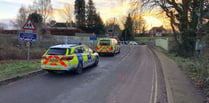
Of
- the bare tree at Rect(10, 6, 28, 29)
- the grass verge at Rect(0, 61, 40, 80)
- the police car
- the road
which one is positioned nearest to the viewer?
the road

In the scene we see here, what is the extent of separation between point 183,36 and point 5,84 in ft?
68.4

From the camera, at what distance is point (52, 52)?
30.8 feet

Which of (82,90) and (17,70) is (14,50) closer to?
(17,70)

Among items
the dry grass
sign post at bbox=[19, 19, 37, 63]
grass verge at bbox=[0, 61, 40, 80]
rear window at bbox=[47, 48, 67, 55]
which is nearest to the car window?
rear window at bbox=[47, 48, 67, 55]

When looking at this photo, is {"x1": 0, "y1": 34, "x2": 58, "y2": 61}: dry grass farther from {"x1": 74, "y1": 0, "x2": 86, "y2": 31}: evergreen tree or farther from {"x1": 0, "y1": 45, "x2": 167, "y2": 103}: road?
{"x1": 74, "y1": 0, "x2": 86, "y2": 31}: evergreen tree

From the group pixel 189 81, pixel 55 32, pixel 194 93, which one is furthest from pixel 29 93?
pixel 55 32

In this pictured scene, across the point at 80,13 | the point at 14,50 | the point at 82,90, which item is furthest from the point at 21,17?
the point at 82,90

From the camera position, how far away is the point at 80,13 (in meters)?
64.9

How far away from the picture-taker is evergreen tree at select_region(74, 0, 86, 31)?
63.0 m

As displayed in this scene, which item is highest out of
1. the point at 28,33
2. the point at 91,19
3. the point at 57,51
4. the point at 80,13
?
the point at 80,13

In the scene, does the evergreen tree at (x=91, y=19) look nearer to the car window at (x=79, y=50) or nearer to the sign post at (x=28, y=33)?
the sign post at (x=28, y=33)

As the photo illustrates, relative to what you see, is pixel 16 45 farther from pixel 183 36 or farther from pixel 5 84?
pixel 183 36

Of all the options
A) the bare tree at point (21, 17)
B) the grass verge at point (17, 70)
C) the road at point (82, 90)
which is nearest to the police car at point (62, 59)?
the road at point (82, 90)

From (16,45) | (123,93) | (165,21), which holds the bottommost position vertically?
(123,93)
